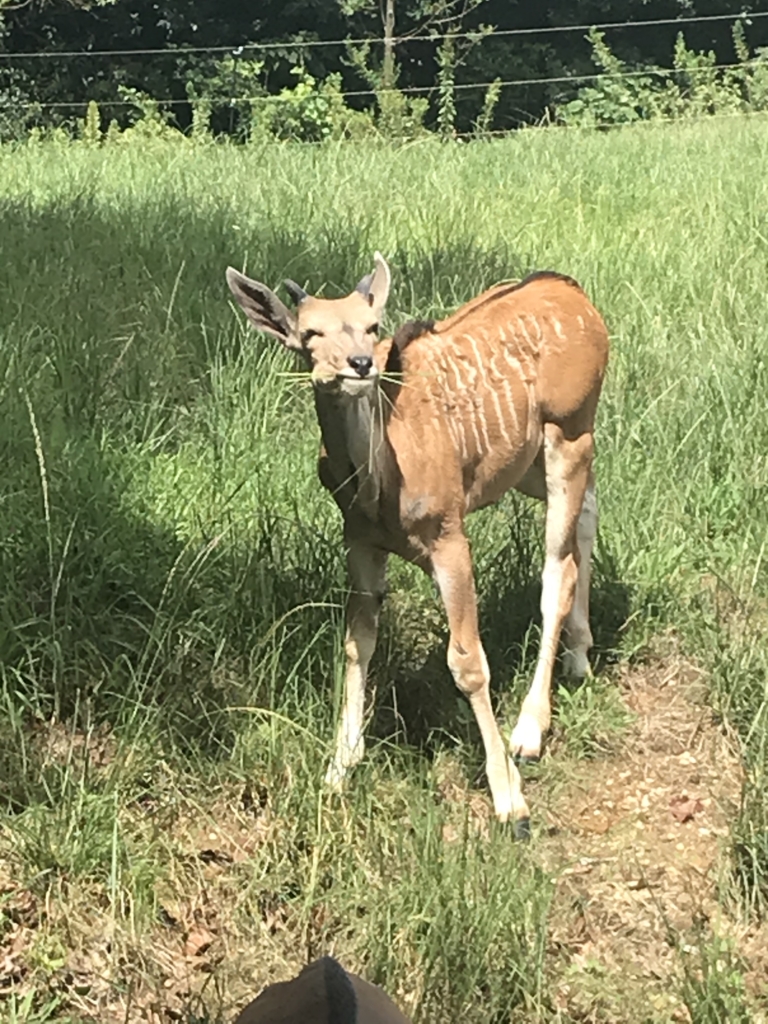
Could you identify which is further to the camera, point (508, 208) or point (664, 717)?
point (508, 208)

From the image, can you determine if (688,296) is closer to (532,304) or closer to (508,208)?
(508,208)

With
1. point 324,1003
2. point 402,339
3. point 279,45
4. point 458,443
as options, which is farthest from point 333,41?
point 324,1003

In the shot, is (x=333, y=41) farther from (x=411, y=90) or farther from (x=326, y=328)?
(x=326, y=328)

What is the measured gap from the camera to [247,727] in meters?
3.79

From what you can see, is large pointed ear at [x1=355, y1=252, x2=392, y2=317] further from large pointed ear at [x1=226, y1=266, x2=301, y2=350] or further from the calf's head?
large pointed ear at [x1=226, y1=266, x2=301, y2=350]

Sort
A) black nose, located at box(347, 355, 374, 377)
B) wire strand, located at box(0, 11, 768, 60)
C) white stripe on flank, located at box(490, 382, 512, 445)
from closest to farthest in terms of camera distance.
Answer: black nose, located at box(347, 355, 374, 377), white stripe on flank, located at box(490, 382, 512, 445), wire strand, located at box(0, 11, 768, 60)

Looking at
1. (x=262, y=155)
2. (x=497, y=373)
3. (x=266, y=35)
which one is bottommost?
(x=266, y=35)

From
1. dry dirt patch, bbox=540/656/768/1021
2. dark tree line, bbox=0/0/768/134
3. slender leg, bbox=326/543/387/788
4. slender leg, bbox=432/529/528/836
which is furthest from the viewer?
dark tree line, bbox=0/0/768/134

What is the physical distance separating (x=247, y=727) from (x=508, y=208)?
17.8 feet

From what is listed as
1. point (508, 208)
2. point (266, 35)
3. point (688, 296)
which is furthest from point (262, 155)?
point (266, 35)

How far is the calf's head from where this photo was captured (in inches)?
122

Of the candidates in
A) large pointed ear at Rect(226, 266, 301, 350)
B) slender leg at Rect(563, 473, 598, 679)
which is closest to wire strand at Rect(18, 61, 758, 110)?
slender leg at Rect(563, 473, 598, 679)

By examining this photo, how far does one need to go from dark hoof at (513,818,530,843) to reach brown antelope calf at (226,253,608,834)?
0.07ft

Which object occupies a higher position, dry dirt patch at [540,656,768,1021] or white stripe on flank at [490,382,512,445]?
white stripe on flank at [490,382,512,445]
